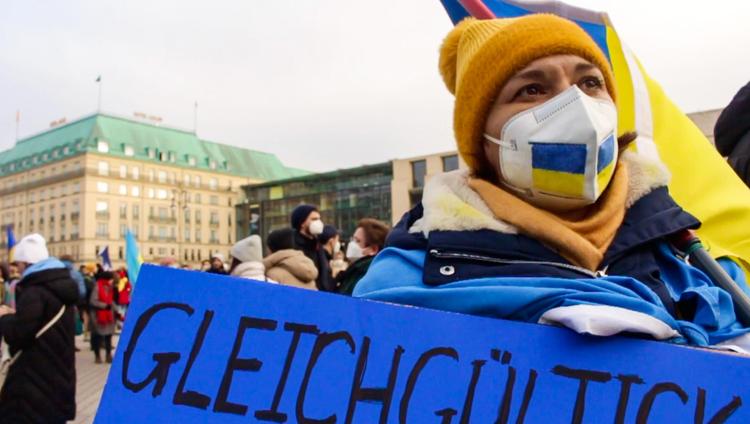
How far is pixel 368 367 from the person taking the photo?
1243 millimetres

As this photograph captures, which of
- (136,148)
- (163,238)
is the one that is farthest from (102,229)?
(136,148)

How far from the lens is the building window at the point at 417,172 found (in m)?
48.2

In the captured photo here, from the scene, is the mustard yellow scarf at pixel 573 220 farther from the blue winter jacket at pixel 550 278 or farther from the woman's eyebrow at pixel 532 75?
the woman's eyebrow at pixel 532 75

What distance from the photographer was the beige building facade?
7344 centimetres

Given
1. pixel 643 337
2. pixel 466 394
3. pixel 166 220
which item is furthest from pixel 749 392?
pixel 166 220

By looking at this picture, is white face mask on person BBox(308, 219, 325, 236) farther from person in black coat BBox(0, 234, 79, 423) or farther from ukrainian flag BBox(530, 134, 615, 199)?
ukrainian flag BBox(530, 134, 615, 199)

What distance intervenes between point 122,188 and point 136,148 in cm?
487

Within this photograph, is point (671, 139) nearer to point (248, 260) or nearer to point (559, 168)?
point (559, 168)

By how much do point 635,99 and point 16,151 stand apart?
94802 mm

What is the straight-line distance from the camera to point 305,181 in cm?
6688

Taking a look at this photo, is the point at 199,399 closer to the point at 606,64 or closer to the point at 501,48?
the point at 501,48

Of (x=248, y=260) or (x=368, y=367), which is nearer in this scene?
(x=368, y=367)

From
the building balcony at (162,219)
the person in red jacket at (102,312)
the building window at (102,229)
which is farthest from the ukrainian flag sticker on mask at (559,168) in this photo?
the building balcony at (162,219)

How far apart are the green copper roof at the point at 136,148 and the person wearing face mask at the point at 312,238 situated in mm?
73828
